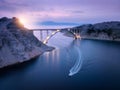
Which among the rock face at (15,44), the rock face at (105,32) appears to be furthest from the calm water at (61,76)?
the rock face at (105,32)

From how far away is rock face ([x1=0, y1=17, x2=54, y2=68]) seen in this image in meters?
51.6

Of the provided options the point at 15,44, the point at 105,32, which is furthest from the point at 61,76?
the point at 105,32

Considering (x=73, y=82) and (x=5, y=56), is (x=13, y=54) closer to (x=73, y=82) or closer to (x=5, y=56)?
(x=5, y=56)

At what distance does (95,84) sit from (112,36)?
100206 mm

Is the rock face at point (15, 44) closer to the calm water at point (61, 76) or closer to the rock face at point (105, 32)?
the calm water at point (61, 76)

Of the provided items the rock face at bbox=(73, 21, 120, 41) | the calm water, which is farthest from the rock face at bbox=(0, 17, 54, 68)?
the rock face at bbox=(73, 21, 120, 41)

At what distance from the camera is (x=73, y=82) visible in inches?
1481

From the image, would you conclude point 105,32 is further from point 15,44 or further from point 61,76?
point 61,76

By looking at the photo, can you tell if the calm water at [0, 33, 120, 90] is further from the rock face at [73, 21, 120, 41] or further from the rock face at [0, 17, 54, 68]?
the rock face at [73, 21, 120, 41]

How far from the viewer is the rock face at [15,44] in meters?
51.6

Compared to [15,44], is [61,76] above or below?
below

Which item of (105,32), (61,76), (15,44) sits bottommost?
(61,76)

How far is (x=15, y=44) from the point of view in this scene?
184ft

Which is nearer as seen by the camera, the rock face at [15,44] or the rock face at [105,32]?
the rock face at [15,44]
